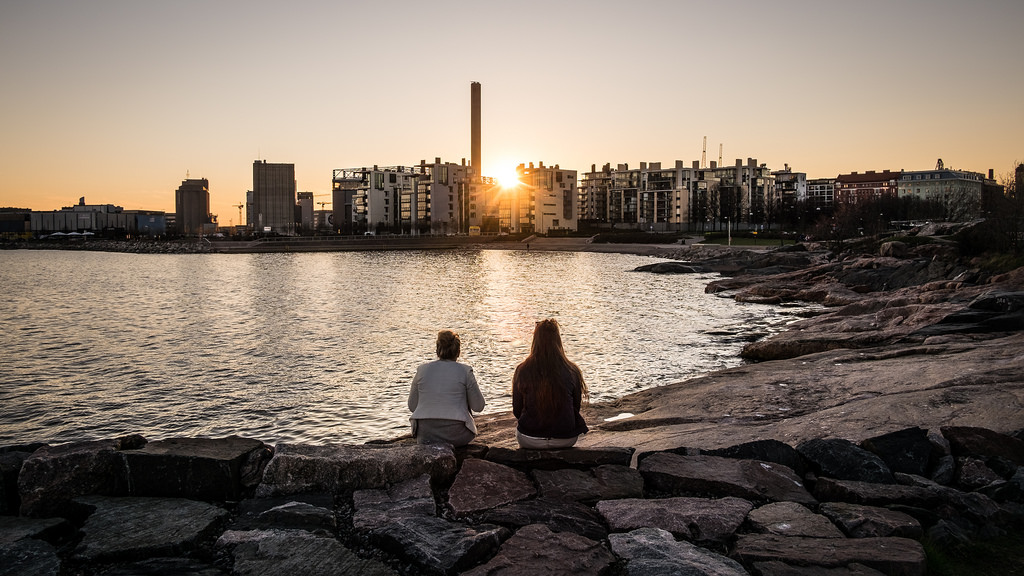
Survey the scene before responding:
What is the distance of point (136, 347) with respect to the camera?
25.8 metres

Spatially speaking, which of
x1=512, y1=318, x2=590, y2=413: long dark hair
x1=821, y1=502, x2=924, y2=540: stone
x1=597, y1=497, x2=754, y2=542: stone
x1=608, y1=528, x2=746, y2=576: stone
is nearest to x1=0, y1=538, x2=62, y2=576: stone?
x1=608, y1=528, x2=746, y2=576: stone

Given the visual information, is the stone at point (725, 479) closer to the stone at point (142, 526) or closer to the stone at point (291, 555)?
the stone at point (291, 555)

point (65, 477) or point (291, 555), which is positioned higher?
point (65, 477)

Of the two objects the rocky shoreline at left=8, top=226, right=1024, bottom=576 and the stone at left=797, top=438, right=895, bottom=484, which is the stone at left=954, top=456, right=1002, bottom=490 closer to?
the rocky shoreline at left=8, top=226, right=1024, bottom=576

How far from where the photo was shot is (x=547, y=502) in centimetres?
706

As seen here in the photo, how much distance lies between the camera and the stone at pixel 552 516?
21.1ft

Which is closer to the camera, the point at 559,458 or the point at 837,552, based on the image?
the point at 837,552

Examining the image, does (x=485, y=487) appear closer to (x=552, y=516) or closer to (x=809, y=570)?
(x=552, y=516)

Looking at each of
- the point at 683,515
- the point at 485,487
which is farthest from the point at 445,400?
the point at 683,515

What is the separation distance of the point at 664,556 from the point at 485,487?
2232 millimetres

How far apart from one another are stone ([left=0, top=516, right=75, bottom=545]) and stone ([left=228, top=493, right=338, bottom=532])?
148 cm

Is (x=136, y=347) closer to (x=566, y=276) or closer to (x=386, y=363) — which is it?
(x=386, y=363)

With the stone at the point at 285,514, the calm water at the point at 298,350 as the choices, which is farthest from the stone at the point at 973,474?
the calm water at the point at 298,350

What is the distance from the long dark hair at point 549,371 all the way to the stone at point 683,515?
1.71 m
